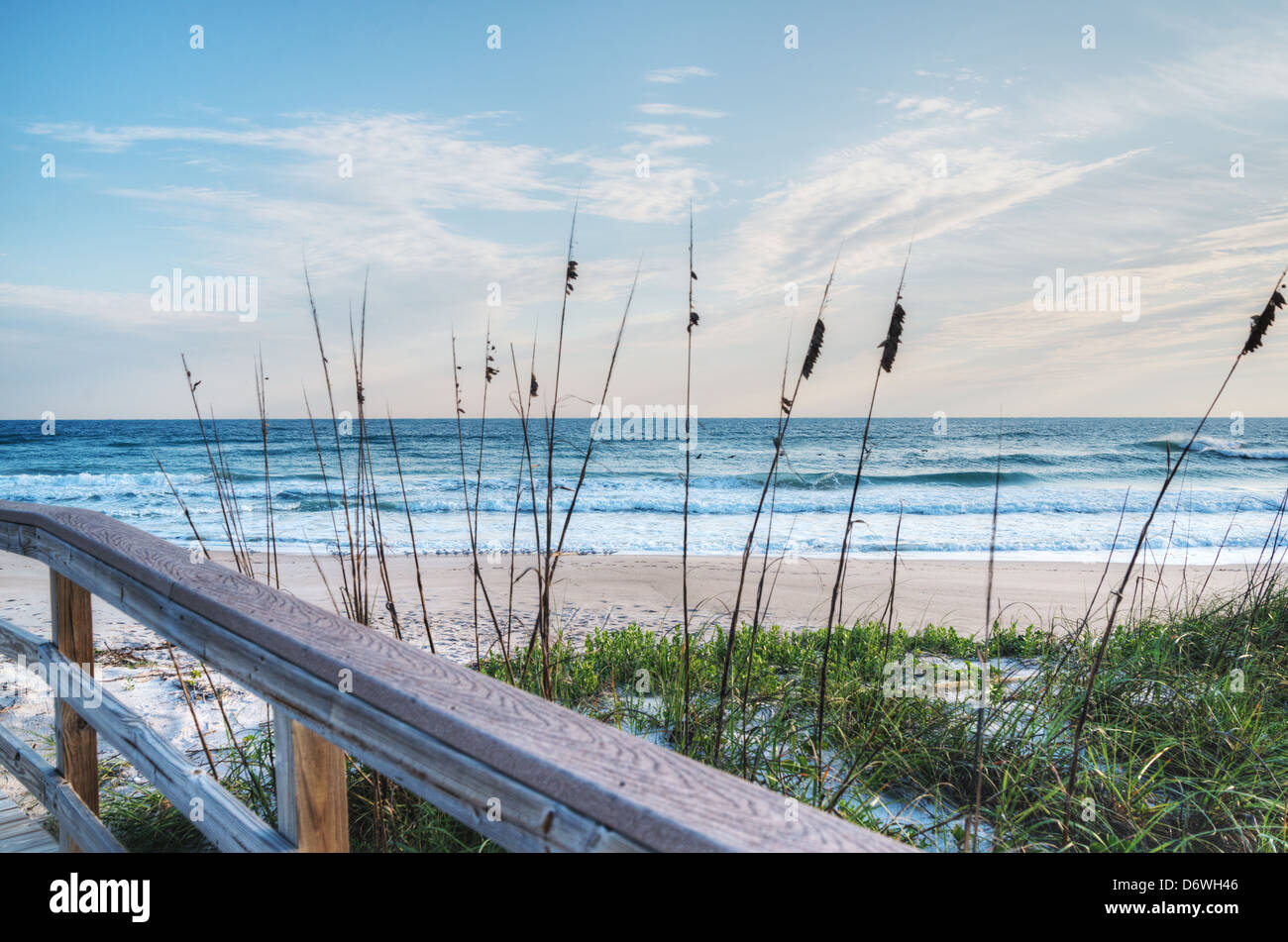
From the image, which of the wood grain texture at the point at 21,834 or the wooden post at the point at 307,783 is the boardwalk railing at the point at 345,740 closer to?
the wooden post at the point at 307,783

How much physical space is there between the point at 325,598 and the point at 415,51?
6295mm

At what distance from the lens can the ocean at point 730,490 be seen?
11672 mm

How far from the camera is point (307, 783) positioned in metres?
1.02

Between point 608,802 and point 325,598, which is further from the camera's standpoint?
point 325,598

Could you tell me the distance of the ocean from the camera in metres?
11.7

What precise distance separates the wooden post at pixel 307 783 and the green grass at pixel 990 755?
3.42 ft

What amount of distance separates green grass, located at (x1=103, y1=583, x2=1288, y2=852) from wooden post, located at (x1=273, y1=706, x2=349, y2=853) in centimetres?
104

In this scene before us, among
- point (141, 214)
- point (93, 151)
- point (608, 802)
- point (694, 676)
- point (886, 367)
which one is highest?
point (93, 151)

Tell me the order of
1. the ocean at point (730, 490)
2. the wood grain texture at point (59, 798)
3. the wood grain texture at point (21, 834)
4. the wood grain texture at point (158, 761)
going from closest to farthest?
1. the wood grain texture at point (158, 761)
2. the wood grain texture at point (59, 798)
3. the wood grain texture at point (21, 834)
4. the ocean at point (730, 490)

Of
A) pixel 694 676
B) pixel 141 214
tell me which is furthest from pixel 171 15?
pixel 694 676

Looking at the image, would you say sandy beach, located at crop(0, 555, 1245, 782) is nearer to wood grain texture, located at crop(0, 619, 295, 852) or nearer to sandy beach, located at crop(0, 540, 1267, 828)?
sandy beach, located at crop(0, 540, 1267, 828)

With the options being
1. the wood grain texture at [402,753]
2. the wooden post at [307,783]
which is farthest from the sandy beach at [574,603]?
the wooden post at [307,783]
